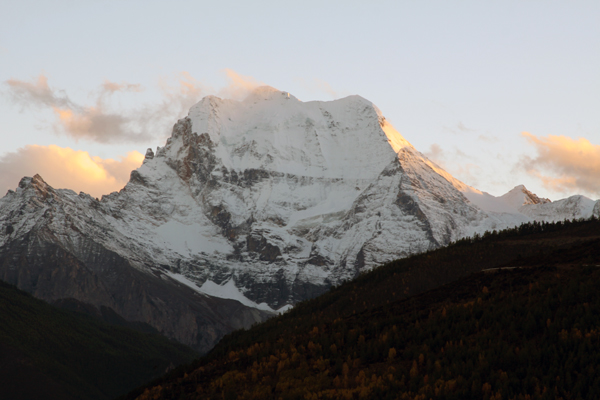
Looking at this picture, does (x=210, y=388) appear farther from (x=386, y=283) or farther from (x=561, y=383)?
(x=386, y=283)

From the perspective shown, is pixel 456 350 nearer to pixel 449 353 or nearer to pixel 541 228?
pixel 449 353

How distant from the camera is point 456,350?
138ft

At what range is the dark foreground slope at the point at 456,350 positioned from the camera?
120ft

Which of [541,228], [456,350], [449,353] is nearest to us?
[449,353]

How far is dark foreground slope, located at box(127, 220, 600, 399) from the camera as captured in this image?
1444 inches

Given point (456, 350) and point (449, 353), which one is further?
point (456, 350)

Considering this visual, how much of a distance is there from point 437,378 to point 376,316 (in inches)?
801

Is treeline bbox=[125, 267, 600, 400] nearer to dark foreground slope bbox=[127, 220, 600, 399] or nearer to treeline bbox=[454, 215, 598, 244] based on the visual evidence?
dark foreground slope bbox=[127, 220, 600, 399]

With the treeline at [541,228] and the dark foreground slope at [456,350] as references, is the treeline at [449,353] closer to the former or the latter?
the dark foreground slope at [456,350]

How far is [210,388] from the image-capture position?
4734 cm

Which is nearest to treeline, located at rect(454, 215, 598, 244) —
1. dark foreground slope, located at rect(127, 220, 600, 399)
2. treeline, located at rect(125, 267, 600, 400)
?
dark foreground slope, located at rect(127, 220, 600, 399)

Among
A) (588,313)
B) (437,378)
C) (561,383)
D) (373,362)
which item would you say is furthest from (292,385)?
(588,313)

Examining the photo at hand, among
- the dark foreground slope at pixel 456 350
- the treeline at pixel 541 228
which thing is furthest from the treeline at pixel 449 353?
the treeline at pixel 541 228

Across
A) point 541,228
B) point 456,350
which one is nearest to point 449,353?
point 456,350
